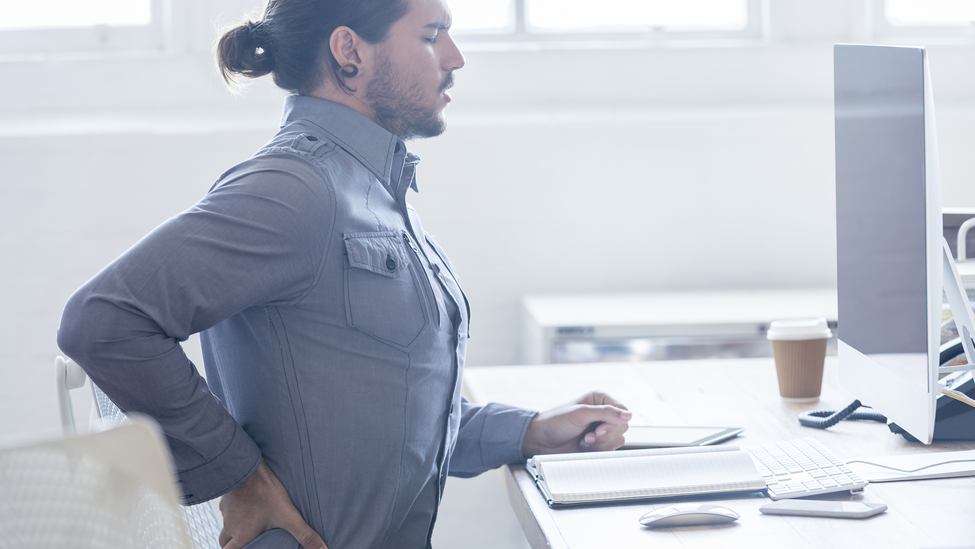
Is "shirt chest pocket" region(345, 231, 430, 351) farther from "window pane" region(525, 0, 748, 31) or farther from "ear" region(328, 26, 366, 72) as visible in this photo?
"window pane" region(525, 0, 748, 31)

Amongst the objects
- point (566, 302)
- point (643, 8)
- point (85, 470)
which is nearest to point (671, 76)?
point (643, 8)

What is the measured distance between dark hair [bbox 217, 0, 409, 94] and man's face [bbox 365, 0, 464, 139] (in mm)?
26

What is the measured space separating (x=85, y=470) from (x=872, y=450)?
97cm

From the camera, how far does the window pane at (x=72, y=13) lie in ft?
8.89

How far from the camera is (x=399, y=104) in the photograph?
129 centimetres

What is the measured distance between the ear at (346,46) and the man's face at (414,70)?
3 centimetres

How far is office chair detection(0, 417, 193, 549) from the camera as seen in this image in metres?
0.58

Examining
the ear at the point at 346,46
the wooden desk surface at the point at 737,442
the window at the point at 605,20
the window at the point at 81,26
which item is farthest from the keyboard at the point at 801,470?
the window at the point at 81,26

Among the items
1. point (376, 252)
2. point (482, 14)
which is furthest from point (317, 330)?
point (482, 14)

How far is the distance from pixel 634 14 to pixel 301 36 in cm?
187

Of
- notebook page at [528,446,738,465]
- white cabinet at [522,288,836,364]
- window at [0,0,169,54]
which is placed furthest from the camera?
window at [0,0,169,54]

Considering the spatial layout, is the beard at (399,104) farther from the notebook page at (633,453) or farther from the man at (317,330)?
the notebook page at (633,453)

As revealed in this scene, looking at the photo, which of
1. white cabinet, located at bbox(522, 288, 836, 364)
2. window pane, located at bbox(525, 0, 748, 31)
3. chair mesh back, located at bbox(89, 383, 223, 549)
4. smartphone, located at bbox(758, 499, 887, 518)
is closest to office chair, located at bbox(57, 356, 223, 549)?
chair mesh back, located at bbox(89, 383, 223, 549)

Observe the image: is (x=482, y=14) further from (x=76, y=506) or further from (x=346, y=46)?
(x=76, y=506)
